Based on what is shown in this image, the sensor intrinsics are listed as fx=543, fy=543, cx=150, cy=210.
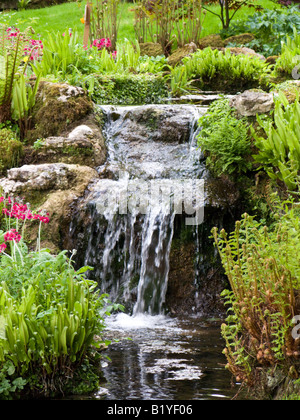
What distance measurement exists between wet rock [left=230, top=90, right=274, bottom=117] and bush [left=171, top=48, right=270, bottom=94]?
310 centimetres

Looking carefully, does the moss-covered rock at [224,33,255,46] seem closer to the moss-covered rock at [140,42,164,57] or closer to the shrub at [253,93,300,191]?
the moss-covered rock at [140,42,164,57]

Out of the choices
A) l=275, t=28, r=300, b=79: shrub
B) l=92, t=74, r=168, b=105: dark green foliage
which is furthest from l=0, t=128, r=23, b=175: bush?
l=275, t=28, r=300, b=79: shrub

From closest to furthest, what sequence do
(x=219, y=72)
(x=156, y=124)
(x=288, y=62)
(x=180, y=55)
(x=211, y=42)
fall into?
(x=156, y=124) < (x=288, y=62) < (x=219, y=72) < (x=180, y=55) < (x=211, y=42)

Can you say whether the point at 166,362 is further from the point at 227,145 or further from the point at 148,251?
the point at 227,145

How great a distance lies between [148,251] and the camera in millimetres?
6676

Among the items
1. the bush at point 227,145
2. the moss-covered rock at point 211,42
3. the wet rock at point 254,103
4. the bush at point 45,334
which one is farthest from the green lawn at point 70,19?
the bush at point 45,334

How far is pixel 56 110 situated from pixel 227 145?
2.83 m

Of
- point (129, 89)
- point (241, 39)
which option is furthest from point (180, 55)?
point (241, 39)

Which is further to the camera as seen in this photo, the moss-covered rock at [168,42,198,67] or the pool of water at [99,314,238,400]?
the moss-covered rock at [168,42,198,67]

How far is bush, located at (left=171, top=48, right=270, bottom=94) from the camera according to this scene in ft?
33.7

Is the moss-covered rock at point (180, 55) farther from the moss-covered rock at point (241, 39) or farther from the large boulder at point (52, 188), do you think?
the large boulder at point (52, 188)

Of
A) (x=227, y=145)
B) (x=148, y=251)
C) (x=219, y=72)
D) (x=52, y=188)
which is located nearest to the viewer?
(x=148, y=251)
